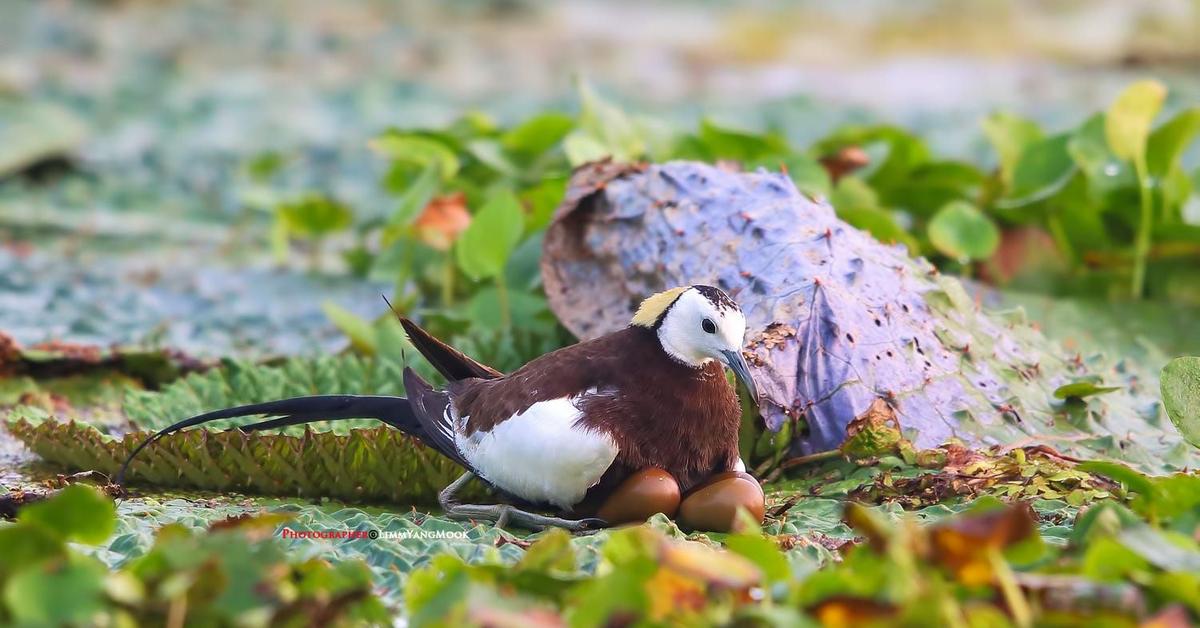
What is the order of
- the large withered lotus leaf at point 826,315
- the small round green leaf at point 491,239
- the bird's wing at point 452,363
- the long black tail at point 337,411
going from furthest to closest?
1. the small round green leaf at point 491,239
2. the large withered lotus leaf at point 826,315
3. the bird's wing at point 452,363
4. the long black tail at point 337,411

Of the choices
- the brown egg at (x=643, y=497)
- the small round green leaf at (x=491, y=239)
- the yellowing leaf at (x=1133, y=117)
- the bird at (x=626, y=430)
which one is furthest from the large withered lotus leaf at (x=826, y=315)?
the yellowing leaf at (x=1133, y=117)

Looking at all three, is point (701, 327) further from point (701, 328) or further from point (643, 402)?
point (643, 402)

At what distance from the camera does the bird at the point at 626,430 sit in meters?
3.17

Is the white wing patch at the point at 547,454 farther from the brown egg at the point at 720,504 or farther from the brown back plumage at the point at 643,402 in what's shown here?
the brown egg at the point at 720,504

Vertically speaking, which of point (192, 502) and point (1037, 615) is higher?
point (1037, 615)

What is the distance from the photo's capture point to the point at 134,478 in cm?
366

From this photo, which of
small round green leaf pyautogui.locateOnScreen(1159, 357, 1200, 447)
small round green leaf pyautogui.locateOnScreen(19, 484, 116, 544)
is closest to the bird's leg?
small round green leaf pyautogui.locateOnScreen(19, 484, 116, 544)

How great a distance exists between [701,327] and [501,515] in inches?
24.7

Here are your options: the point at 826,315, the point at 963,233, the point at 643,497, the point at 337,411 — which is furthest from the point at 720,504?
the point at 963,233

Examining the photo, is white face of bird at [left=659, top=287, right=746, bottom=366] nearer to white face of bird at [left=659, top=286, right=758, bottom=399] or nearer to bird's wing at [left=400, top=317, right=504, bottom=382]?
white face of bird at [left=659, top=286, right=758, bottom=399]

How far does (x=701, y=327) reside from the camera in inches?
128

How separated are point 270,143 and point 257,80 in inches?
61.2

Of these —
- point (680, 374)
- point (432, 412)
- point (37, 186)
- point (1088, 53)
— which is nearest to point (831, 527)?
point (680, 374)

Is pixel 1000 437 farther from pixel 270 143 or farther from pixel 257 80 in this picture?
pixel 257 80
